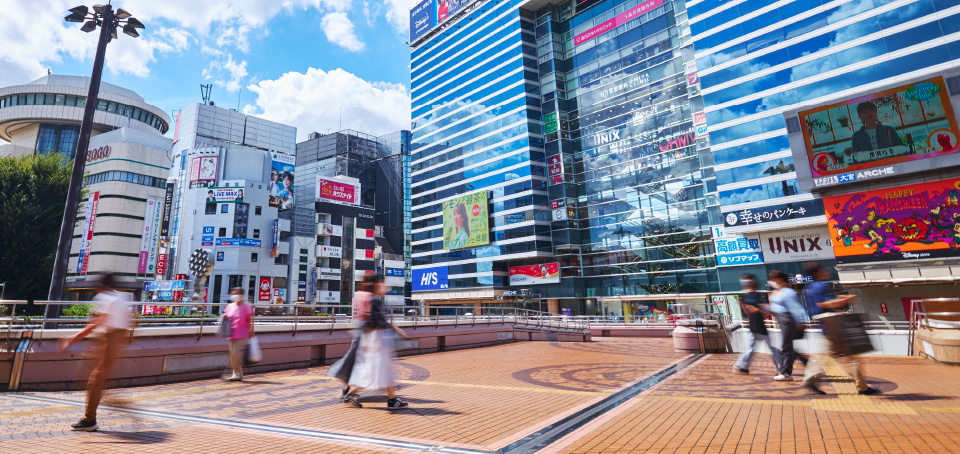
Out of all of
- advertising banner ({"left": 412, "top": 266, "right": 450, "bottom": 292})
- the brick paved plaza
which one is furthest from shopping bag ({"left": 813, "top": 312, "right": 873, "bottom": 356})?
advertising banner ({"left": 412, "top": 266, "right": 450, "bottom": 292})

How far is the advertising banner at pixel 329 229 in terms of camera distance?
60.6m

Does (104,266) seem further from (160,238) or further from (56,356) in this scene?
(56,356)

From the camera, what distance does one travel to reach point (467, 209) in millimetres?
61094

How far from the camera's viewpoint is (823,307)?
629 centimetres

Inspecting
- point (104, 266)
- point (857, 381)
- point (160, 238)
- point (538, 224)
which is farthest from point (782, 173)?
point (104, 266)

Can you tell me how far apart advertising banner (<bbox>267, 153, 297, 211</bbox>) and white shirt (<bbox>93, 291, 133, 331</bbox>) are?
53347 mm

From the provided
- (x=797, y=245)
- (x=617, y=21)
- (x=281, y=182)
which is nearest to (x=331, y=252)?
(x=281, y=182)

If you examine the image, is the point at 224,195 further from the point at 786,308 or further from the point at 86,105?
the point at 786,308

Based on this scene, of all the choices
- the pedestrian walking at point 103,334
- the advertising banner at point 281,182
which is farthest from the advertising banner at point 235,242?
the pedestrian walking at point 103,334

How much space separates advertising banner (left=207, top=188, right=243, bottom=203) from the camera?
51719 millimetres

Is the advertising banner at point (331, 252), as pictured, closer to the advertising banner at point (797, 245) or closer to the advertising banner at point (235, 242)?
the advertising banner at point (235, 242)

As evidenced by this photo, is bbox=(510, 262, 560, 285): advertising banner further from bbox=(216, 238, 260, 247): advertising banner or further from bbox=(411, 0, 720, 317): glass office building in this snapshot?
bbox=(216, 238, 260, 247): advertising banner

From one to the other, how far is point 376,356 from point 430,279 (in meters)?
59.2

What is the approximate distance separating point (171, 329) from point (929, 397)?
13.1 metres
